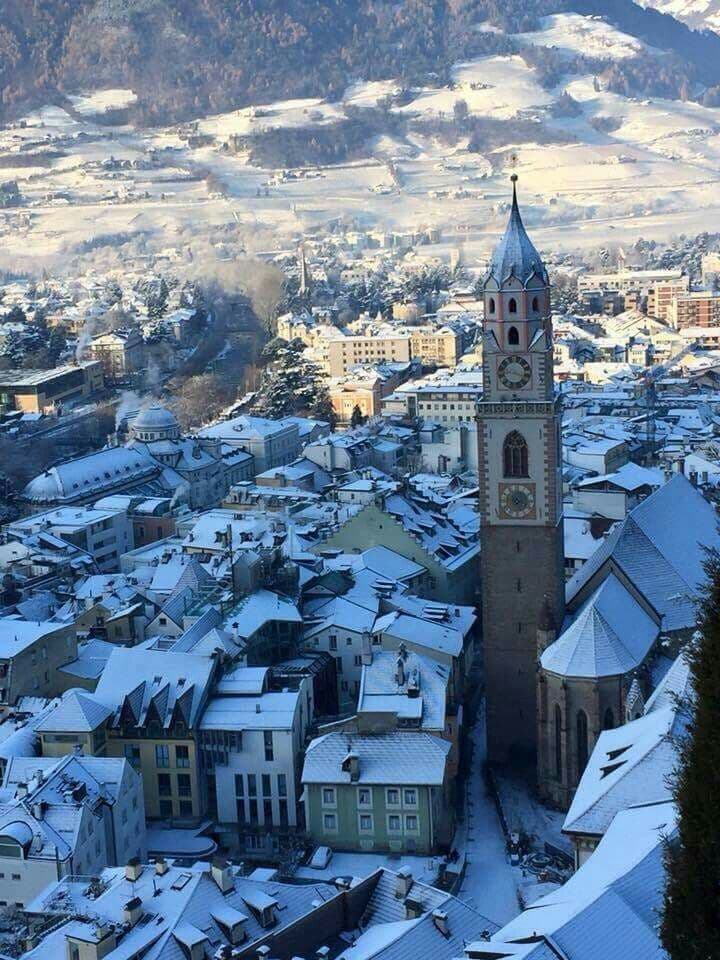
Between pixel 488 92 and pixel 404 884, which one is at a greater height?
pixel 488 92

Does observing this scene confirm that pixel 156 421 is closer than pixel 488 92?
Yes

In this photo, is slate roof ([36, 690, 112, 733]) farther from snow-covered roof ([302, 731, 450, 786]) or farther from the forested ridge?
the forested ridge

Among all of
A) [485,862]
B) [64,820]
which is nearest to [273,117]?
[485,862]

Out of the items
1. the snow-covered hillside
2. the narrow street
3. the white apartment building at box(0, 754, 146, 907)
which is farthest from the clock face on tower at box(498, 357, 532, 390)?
the snow-covered hillside

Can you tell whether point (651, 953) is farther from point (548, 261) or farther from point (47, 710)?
point (548, 261)

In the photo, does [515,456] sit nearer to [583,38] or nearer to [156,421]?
[156,421]

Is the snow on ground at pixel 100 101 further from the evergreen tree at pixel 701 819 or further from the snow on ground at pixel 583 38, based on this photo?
the evergreen tree at pixel 701 819

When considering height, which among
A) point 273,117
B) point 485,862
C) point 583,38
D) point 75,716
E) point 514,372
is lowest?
point 485,862

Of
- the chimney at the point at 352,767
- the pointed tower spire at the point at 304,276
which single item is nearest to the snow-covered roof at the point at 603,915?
the chimney at the point at 352,767
